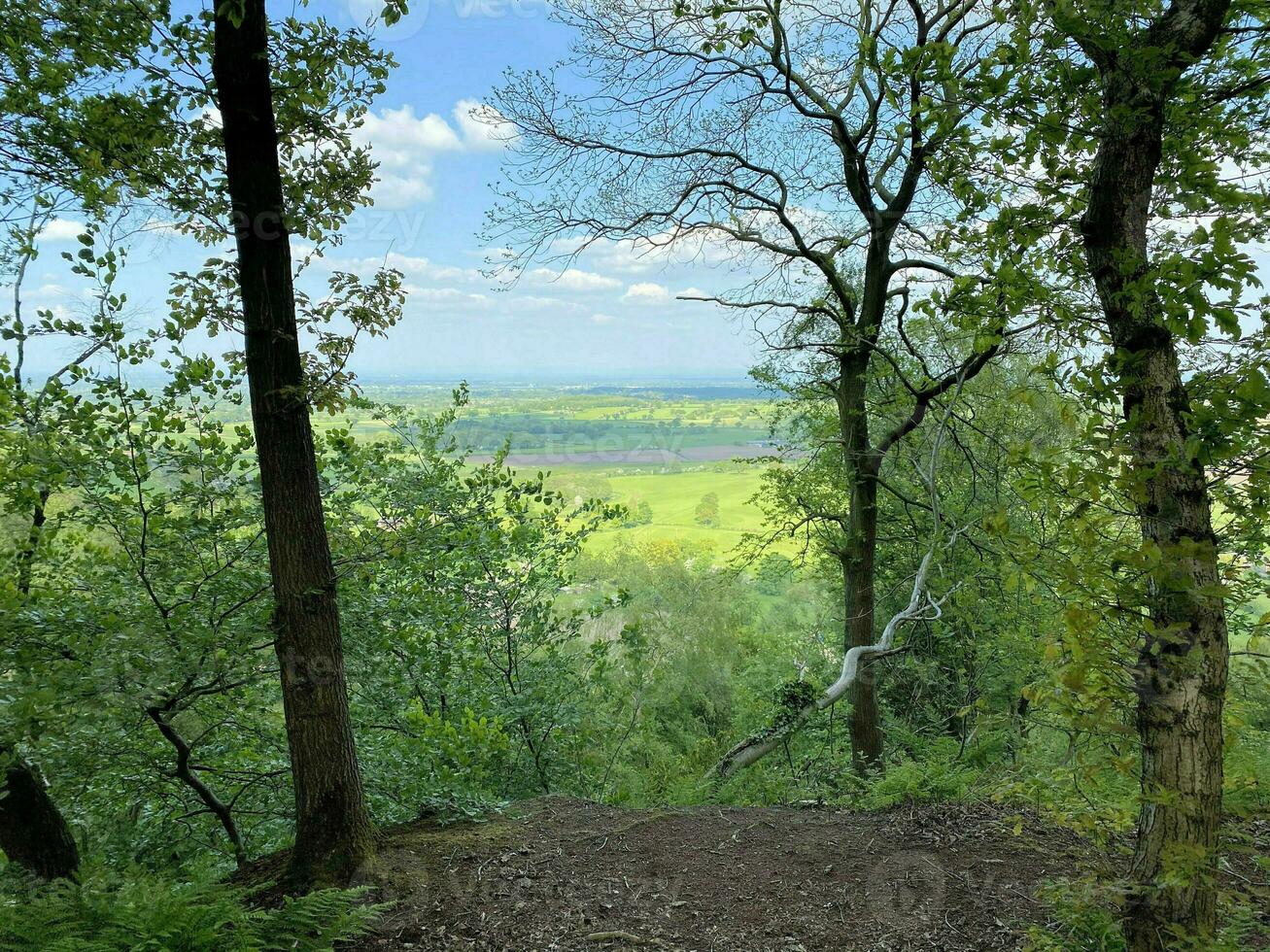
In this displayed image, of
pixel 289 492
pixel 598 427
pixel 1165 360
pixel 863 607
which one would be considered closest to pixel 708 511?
pixel 598 427

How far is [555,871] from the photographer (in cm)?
432

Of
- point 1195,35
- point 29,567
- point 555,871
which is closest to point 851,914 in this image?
point 555,871

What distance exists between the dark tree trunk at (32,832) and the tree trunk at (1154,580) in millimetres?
5311

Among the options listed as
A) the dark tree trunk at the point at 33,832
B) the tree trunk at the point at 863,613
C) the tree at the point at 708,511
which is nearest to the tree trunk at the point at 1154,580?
the dark tree trunk at the point at 33,832

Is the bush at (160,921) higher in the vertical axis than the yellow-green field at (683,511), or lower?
higher

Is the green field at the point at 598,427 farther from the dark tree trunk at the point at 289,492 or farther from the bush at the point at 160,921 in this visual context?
the bush at the point at 160,921

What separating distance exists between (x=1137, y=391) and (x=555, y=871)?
3970 mm

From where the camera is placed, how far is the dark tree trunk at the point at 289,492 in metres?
3.55

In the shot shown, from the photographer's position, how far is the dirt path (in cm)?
362

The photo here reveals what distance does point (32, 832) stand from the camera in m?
4.00

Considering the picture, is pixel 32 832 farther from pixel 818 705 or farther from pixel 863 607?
pixel 863 607

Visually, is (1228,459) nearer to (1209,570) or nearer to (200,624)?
(1209,570)

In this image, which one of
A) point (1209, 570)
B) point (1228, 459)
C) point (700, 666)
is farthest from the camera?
point (700, 666)

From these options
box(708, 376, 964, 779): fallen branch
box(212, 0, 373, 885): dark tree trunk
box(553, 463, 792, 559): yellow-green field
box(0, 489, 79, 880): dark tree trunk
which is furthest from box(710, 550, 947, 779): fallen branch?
box(553, 463, 792, 559): yellow-green field
